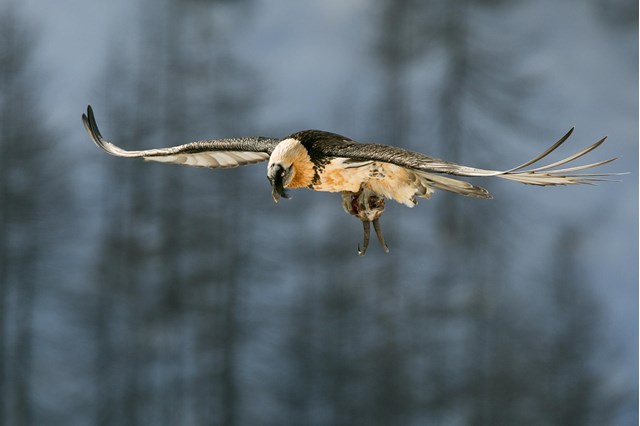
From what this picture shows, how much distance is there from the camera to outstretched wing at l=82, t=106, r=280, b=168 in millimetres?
2742

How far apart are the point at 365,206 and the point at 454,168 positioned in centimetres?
55

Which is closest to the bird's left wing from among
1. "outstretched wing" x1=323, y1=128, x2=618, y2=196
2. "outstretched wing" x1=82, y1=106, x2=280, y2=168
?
"outstretched wing" x1=323, y1=128, x2=618, y2=196

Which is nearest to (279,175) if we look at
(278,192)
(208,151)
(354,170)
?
(278,192)

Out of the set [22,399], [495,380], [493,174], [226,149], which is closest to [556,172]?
[493,174]

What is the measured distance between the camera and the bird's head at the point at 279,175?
245 centimetres

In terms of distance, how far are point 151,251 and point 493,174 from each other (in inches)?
169

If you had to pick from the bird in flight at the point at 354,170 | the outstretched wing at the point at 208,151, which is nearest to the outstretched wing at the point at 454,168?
the bird in flight at the point at 354,170

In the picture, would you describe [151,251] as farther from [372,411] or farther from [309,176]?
[309,176]

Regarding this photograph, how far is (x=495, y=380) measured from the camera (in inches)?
227

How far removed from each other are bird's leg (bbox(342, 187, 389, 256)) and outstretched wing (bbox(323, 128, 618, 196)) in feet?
0.61

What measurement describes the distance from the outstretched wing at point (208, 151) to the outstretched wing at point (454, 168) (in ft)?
1.23

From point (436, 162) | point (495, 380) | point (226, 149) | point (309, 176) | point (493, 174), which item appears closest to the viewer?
point (493, 174)

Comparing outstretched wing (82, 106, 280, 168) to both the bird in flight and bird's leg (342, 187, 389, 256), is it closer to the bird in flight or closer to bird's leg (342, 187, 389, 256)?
the bird in flight

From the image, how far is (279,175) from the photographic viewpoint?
2.45 meters
